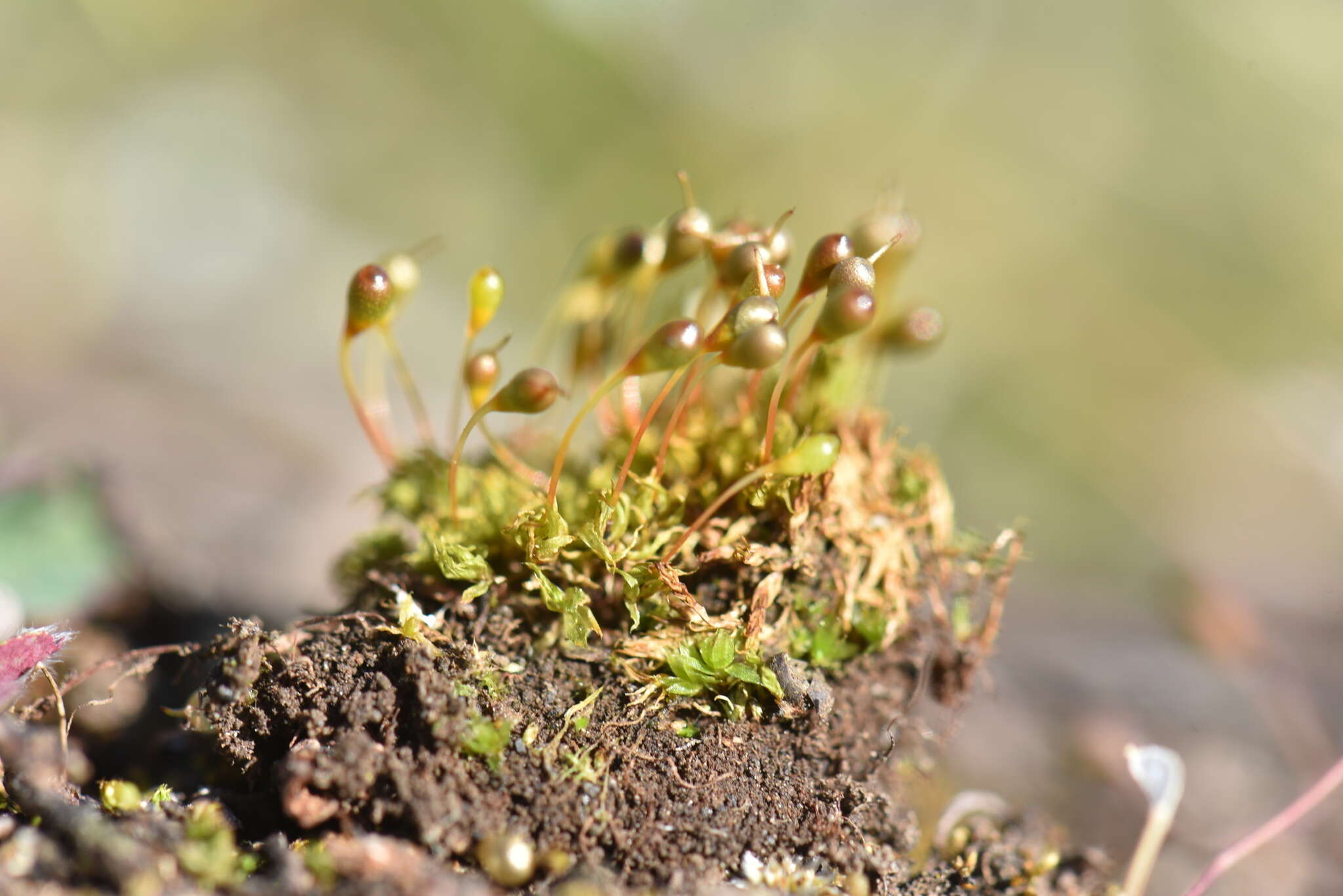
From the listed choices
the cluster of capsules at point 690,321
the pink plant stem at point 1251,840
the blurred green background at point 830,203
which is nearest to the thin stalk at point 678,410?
the cluster of capsules at point 690,321

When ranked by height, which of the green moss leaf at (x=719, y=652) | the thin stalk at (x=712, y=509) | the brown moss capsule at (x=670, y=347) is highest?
the brown moss capsule at (x=670, y=347)

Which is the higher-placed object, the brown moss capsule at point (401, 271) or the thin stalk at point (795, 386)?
the thin stalk at point (795, 386)

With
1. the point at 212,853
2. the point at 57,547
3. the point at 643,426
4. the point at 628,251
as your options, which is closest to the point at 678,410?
the point at 643,426

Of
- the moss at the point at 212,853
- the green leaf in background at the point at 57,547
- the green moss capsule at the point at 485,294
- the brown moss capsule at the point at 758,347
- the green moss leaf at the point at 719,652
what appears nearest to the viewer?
the moss at the point at 212,853

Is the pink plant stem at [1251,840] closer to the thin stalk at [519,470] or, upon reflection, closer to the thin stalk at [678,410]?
the thin stalk at [678,410]

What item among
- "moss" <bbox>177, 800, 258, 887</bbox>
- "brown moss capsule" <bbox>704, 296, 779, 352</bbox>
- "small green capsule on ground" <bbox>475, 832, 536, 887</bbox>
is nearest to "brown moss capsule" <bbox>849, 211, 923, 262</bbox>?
"brown moss capsule" <bbox>704, 296, 779, 352</bbox>

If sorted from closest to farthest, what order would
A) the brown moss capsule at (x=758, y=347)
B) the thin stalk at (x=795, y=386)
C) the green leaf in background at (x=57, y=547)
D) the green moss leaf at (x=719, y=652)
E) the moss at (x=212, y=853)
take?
the moss at (x=212, y=853) < the brown moss capsule at (x=758, y=347) < the green moss leaf at (x=719, y=652) < the thin stalk at (x=795, y=386) < the green leaf in background at (x=57, y=547)

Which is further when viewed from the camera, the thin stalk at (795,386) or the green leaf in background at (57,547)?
the green leaf in background at (57,547)

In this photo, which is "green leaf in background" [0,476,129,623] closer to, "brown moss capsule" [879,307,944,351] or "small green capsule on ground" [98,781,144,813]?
"small green capsule on ground" [98,781,144,813]
